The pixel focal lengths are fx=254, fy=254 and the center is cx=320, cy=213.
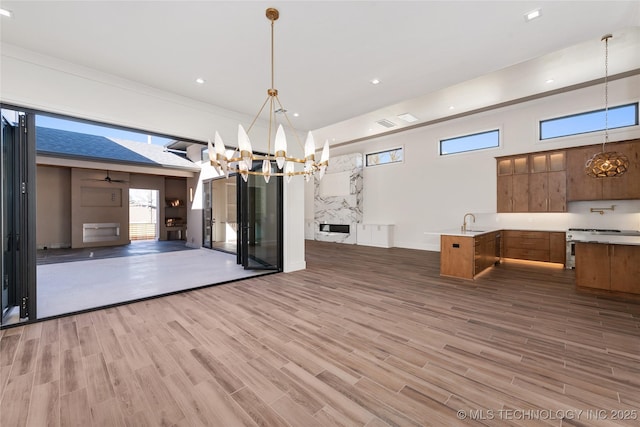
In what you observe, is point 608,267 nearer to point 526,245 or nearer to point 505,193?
point 526,245

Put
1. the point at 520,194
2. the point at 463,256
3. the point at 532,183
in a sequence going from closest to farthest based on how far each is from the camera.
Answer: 1. the point at 463,256
2. the point at 532,183
3. the point at 520,194

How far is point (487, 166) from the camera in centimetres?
695

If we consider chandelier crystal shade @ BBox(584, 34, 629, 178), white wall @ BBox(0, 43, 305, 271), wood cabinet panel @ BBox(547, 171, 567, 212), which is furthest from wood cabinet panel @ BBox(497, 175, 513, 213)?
white wall @ BBox(0, 43, 305, 271)

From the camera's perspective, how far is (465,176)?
733 cm

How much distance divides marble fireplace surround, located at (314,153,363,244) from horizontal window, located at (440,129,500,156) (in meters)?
3.08

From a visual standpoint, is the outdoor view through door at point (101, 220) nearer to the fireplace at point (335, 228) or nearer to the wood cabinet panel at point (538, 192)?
the fireplace at point (335, 228)

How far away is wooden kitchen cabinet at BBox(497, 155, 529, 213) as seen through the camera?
6.21 metres

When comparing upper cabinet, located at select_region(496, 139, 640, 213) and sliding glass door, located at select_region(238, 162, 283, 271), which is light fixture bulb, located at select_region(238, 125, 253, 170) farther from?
upper cabinet, located at select_region(496, 139, 640, 213)

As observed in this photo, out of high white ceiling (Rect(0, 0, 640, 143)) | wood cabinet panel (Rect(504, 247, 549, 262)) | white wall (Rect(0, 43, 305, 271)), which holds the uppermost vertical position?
high white ceiling (Rect(0, 0, 640, 143))

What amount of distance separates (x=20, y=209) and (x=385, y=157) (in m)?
8.87

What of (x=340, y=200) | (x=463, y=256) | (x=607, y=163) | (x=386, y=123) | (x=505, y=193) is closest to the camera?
(x=607, y=163)

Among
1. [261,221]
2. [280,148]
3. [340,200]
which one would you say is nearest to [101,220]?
[261,221]

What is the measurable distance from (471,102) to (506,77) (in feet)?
3.95

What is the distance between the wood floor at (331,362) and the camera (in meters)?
1.63
